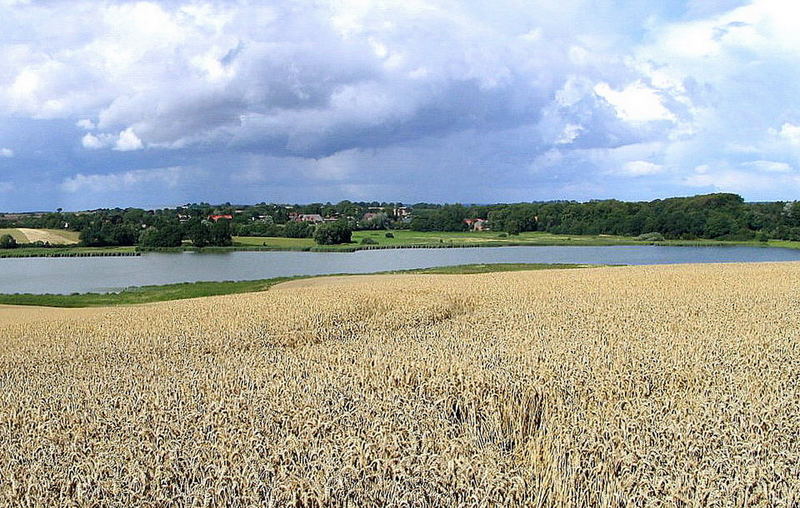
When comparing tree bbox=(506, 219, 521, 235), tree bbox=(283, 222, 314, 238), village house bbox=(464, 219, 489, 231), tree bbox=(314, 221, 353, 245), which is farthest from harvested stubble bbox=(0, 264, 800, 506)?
village house bbox=(464, 219, 489, 231)

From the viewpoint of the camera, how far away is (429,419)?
18.0 ft

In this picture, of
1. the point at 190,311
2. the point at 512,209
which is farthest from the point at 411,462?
the point at 512,209

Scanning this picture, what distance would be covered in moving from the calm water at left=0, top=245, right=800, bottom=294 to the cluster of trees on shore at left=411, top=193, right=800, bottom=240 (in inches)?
800

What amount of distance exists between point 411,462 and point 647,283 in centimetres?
1789

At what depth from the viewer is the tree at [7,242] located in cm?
9188

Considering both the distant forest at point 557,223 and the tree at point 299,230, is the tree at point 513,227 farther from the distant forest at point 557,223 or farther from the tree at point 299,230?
the tree at point 299,230

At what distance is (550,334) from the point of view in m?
9.80

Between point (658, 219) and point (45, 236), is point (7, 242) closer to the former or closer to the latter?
point (45, 236)

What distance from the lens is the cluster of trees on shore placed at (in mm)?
106562

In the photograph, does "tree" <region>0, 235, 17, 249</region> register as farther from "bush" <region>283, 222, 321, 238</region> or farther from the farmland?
"bush" <region>283, 222, 321, 238</region>

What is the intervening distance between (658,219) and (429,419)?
118395 mm

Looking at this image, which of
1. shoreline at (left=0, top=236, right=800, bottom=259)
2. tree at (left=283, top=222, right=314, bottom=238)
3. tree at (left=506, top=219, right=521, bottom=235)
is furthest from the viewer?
tree at (left=506, top=219, right=521, bottom=235)

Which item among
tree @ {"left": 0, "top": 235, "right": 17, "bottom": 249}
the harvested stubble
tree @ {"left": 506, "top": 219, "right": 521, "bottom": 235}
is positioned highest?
tree @ {"left": 506, "top": 219, "right": 521, "bottom": 235}

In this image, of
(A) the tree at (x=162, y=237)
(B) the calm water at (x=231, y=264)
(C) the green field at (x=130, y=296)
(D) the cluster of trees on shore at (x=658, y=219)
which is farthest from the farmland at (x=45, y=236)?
(C) the green field at (x=130, y=296)
